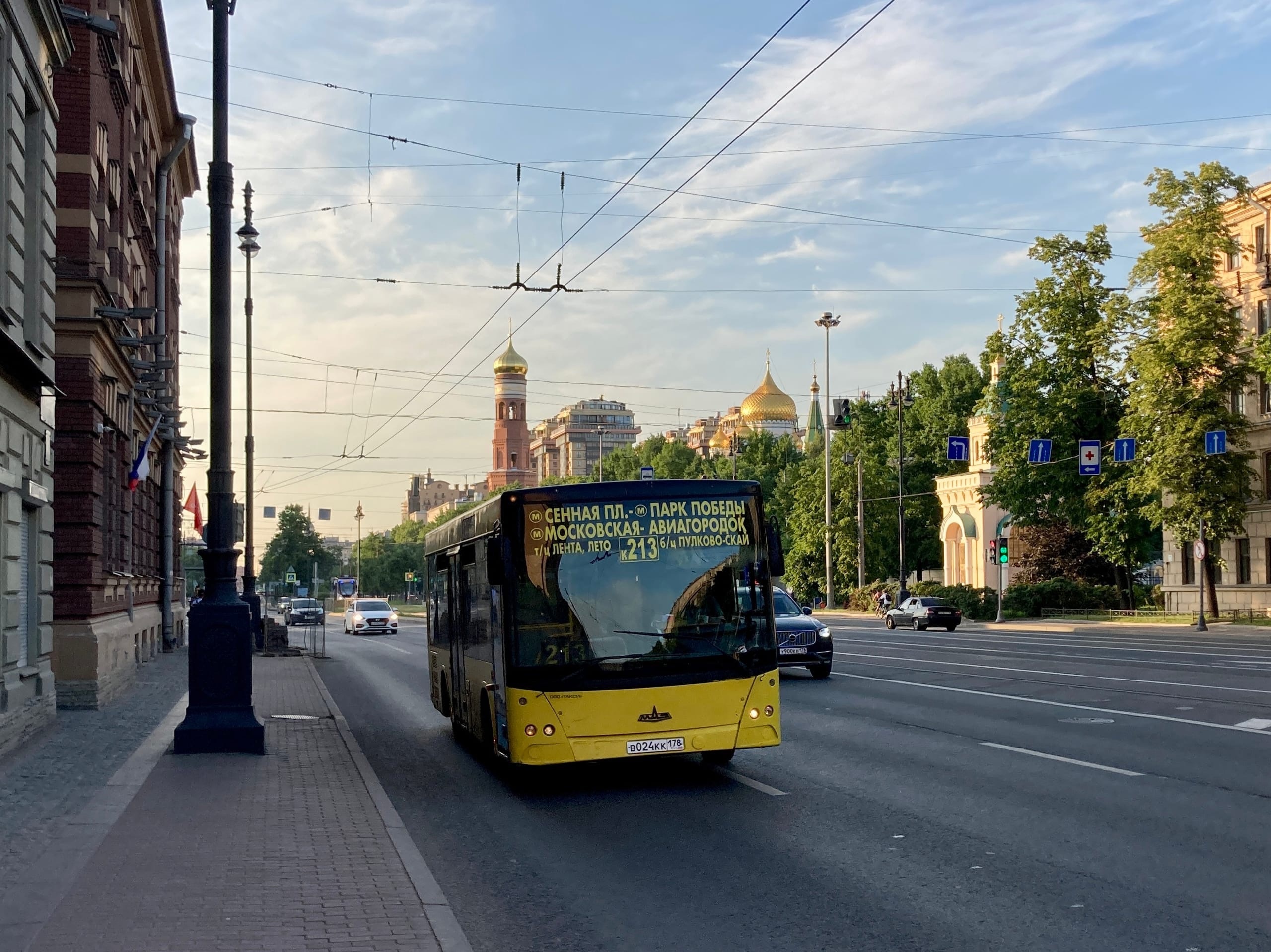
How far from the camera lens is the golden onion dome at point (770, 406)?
163500 millimetres

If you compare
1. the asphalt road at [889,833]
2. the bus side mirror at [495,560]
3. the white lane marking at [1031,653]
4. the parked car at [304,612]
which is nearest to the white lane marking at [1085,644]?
the white lane marking at [1031,653]

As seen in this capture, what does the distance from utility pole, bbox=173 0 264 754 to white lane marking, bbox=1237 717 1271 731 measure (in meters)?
10.3

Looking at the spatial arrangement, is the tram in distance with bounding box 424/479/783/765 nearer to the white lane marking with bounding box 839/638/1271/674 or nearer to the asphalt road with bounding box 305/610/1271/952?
the asphalt road with bounding box 305/610/1271/952

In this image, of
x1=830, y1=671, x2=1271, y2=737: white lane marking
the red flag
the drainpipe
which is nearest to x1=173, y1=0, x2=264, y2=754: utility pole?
x1=830, y1=671, x2=1271, y2=737: white lane marking

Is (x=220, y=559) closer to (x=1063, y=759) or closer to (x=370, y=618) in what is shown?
(x=1063, y=759)

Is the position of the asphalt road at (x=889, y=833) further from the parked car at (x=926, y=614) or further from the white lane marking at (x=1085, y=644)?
the parked car at (x=926, y=614)

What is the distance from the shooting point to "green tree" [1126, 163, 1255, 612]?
48781mm

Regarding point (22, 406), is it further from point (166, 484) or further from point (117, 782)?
point (166, 484)

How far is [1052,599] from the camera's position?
59469 mm

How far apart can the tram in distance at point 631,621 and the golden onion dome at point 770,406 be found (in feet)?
498

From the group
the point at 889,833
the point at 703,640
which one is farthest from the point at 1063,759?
the point at 889,833

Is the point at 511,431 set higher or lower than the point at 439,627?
higher

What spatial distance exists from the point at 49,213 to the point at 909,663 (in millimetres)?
18243

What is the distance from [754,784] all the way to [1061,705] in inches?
293
